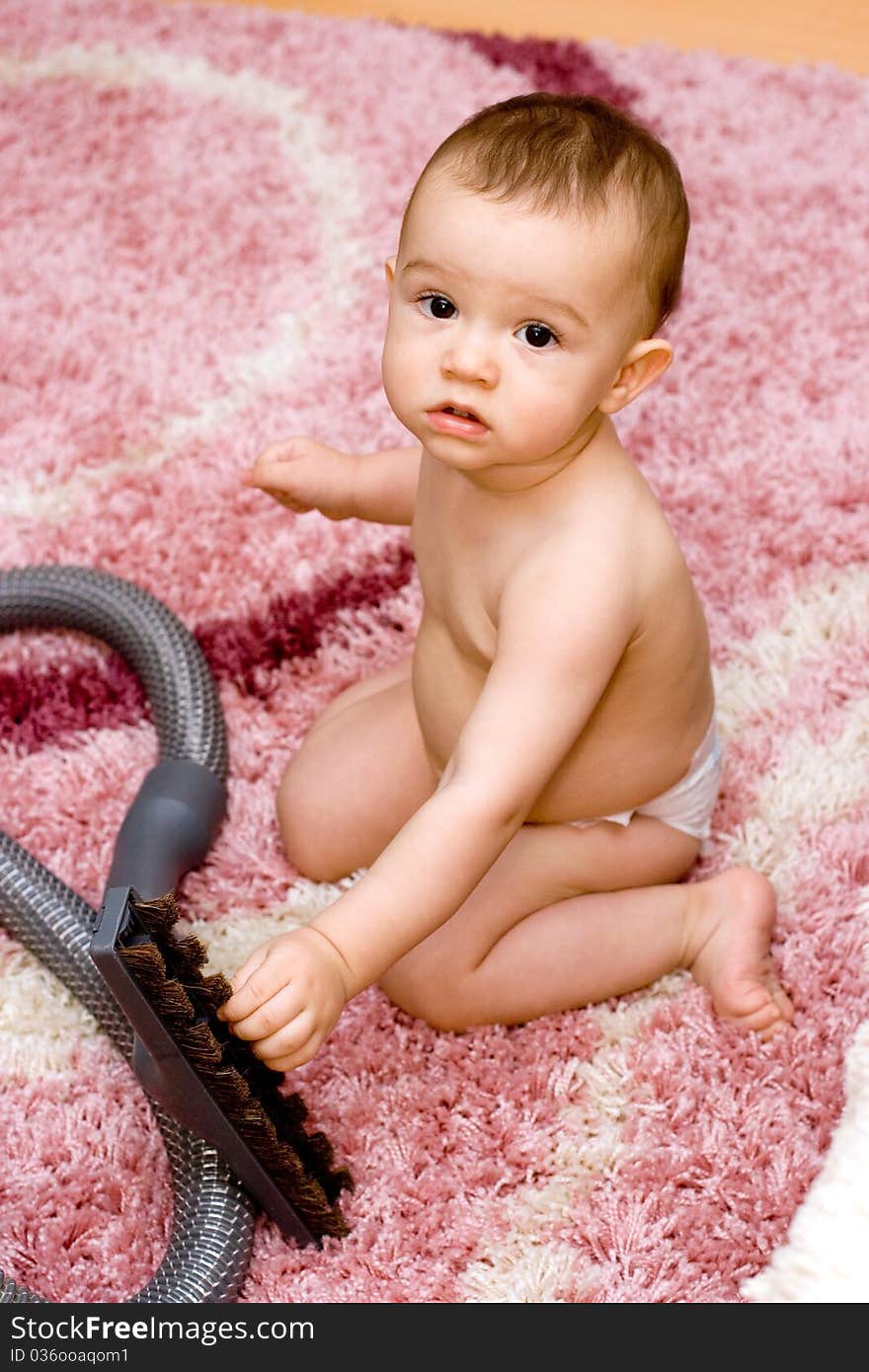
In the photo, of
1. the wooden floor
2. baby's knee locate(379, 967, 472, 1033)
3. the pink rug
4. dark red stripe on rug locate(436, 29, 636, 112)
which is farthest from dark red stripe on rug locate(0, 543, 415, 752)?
the wooden floor

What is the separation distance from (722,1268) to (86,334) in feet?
3.13

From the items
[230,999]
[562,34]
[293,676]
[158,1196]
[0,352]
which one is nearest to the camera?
[230,999]

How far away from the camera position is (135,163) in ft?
4.89

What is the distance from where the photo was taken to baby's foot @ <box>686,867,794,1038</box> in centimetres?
86

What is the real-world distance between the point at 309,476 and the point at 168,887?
27 cm

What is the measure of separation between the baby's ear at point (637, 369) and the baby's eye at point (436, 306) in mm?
88

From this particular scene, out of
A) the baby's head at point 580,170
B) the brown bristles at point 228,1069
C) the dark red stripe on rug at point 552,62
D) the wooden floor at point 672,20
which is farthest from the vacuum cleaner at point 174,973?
the wooden floor at point 672,20

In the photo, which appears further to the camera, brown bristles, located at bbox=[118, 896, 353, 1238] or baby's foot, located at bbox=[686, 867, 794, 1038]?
baby's foot, located at bbox=[686, 867, 794, 1038]

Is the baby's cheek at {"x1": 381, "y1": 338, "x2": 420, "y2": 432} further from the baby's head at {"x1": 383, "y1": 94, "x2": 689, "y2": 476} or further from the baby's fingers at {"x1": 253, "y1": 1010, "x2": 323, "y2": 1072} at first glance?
the baby's fingers at {"x1": 253, "y1": 1010, "x2": 323, "y2": 1072}

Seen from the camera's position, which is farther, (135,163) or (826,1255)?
(135,163)

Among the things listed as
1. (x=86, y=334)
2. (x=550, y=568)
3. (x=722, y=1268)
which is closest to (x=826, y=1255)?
(x=722, y=1268)

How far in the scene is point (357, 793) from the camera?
97 centimetres

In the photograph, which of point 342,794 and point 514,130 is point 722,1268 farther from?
point 514,130

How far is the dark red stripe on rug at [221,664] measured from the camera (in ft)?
3.47
